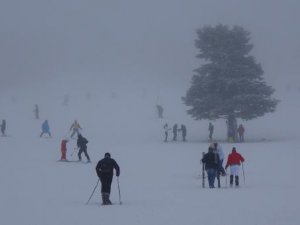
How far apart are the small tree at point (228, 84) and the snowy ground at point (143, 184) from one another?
9.97ft

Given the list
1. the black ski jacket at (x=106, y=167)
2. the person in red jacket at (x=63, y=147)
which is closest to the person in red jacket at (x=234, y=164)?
the black ski jacket at (x=106, y=167)

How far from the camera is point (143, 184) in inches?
821

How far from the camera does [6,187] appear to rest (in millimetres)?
19469

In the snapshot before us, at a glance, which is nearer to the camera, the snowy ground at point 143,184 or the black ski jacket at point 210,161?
the snowy ground at point 143,184

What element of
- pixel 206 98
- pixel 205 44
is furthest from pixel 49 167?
pixel 205 44

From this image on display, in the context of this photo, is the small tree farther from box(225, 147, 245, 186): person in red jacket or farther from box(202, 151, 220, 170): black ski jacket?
box(202, 151, 220, 170): black ski jacket

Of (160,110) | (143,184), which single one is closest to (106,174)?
(143,184)

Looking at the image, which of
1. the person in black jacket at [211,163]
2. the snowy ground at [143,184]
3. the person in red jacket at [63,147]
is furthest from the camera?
the person in red jacket at [63,147]

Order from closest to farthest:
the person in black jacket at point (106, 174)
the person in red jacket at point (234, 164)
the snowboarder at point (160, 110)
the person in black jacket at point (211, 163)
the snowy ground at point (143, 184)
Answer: the snowy ground at point (143, 184) → the person in black jacket at point (106, 174) → the person in black jacket at point (211, 163) → the person in red jacket at point (234, 164) → the snowboarder at point (160, 110)

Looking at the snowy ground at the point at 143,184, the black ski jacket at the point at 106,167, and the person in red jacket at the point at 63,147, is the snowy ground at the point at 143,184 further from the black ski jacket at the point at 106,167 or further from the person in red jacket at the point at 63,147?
the black ski jacket at the point at 106,167

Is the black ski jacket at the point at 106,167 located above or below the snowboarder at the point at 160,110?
below

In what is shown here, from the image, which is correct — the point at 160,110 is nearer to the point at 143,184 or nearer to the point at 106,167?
the point at 143,184

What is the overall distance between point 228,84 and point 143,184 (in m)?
21.9

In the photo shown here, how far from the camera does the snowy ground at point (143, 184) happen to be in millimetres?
13602
